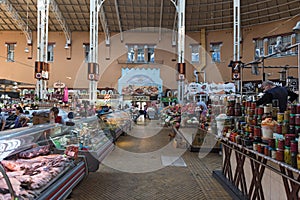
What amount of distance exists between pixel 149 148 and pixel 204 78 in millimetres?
15187

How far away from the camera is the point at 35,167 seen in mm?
3406

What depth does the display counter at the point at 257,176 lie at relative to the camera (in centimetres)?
255

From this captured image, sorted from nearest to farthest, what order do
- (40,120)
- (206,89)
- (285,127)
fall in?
(285,127), (40,120), (206,89)

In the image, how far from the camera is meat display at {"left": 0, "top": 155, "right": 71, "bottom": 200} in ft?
8.57

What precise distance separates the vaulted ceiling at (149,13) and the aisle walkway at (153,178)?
15.5m

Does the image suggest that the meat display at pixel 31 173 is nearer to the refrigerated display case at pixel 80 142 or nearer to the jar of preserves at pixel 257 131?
the refrigerated display case at pixel 80 142

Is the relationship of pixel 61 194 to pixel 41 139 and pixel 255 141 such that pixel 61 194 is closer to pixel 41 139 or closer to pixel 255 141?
pixel 41 139

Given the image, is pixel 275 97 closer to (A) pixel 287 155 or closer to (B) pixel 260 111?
(B) pixel 260 111

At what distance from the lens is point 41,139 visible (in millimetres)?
4008

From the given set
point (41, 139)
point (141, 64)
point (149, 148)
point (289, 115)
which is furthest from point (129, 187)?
point (141, 64)

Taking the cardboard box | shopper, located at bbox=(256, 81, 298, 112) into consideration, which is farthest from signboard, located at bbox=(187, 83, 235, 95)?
the cardboard box

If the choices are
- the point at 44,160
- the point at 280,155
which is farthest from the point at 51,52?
the point at 280,155

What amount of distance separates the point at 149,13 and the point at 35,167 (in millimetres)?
20385

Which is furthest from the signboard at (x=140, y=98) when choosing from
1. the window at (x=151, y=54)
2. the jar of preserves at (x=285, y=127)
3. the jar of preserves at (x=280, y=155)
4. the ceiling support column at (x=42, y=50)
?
the jar of preserves at (x=280, y=155)
